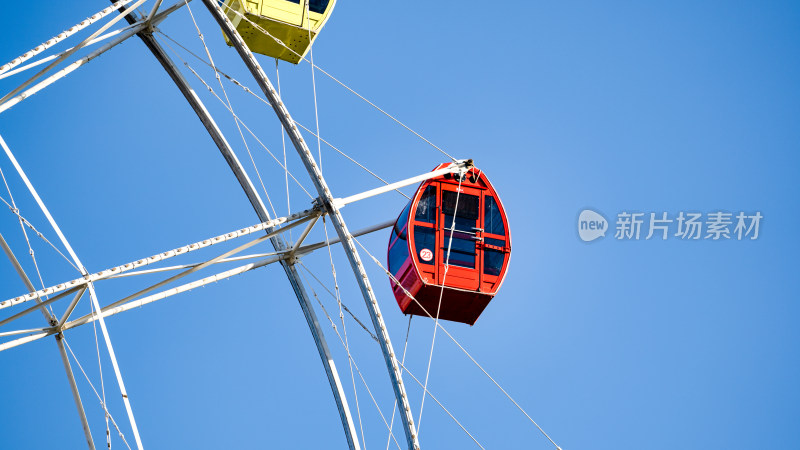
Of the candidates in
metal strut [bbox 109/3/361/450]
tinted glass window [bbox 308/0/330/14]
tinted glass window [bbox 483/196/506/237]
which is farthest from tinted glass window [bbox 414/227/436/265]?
tinted glass window [bbox 308/0/330/14]

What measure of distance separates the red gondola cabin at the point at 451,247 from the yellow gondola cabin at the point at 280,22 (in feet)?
14.3

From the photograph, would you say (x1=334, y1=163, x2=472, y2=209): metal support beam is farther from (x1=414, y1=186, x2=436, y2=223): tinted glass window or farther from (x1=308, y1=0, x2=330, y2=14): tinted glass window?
(x1=308, y1=0, x2=330, y2=14): tinted glass window

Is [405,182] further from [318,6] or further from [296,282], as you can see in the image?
[318,6]

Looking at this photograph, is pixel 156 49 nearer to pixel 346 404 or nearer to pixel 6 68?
pixel 6 68

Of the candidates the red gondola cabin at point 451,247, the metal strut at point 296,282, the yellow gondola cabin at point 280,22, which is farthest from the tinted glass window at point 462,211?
the yellow gondola cabin at point 280,22

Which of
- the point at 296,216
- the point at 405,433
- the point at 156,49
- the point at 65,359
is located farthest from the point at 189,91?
the point at 405,433

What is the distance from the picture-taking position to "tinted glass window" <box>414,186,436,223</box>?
96.0ft

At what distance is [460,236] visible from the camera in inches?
1160

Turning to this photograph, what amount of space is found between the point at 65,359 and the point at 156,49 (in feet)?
22.5

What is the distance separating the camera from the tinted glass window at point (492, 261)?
29297mm

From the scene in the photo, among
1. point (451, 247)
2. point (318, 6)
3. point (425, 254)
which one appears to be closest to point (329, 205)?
point (425, 254)

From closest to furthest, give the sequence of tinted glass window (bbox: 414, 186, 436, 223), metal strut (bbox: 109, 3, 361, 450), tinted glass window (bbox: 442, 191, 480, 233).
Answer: tinted glass window (bbox: 414, 186, 436, 223) < tinted glass window (bbox: 442, 191, 480, 233) < metal strut (bbox: 109, 3, 361, 450)

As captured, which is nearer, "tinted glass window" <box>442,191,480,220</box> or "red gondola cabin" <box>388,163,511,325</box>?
"red gondola cabin" <box>388,163,511,325</box>

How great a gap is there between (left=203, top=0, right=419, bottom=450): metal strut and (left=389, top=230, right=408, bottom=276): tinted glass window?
2787 millimetres
